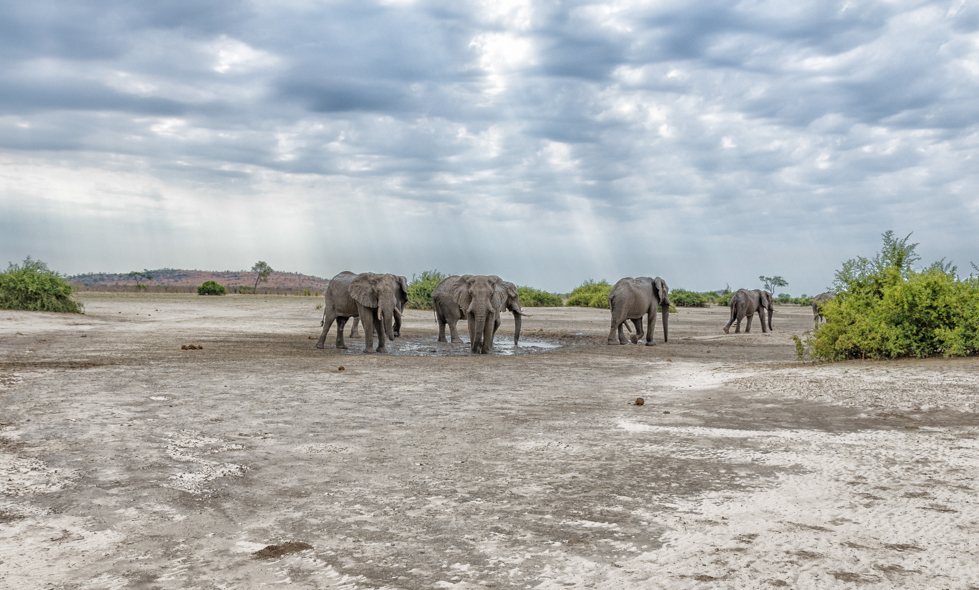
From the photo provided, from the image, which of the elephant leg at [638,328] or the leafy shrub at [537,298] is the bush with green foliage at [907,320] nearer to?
the elephant leg at [638,328]

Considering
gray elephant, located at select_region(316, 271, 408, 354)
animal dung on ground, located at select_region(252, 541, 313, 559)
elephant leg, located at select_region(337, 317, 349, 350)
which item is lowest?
animal dung on ground, located at select_region(252, 541, 313, 559)

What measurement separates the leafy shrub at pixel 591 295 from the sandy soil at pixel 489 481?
38.2 metres

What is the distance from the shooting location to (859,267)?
601 inches

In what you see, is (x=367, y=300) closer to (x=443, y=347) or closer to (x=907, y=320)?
(x=443, y=347)

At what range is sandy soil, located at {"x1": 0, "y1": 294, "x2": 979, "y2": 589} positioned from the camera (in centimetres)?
370

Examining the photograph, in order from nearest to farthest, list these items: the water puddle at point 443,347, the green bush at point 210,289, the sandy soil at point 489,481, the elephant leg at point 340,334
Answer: the sandy soil at point 489,481, the water puddle at point 443,347, the elephant leg at point 340,334, the green bush at point 210,289

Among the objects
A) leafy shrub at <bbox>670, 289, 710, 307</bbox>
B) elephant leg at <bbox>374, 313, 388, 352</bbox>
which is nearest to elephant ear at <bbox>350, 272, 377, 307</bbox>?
elephant leg at <bbox>374, 313, 388, 352</bbox>

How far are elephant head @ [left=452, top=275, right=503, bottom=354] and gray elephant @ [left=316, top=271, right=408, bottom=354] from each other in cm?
190

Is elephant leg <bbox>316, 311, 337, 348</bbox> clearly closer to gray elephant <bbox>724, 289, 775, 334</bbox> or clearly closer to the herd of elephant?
the herd of elephant

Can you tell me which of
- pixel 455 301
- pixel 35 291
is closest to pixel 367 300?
pixel 455 301

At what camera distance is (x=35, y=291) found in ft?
98.1

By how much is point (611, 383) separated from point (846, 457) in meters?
5.82

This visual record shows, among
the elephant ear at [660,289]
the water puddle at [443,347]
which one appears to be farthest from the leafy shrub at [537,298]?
the elephant ear at [660,289]

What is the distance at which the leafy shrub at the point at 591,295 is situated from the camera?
49.9 metres
